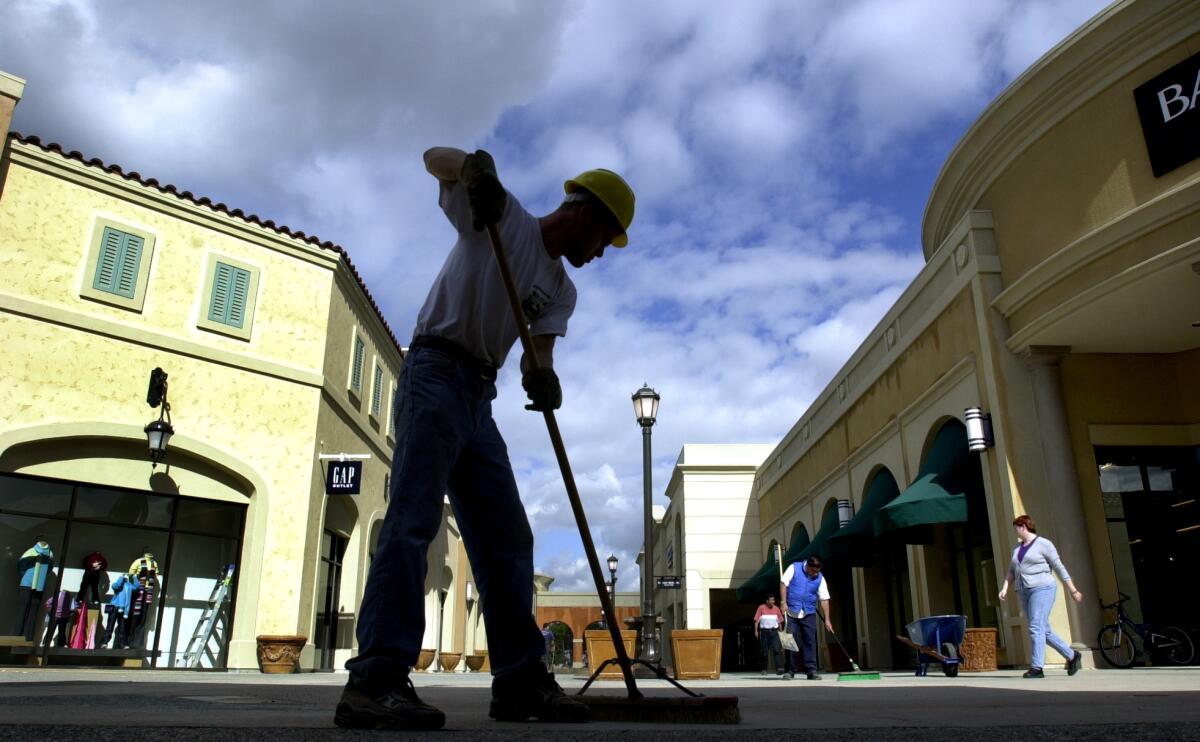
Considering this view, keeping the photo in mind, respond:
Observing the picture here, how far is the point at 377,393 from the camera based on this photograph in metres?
19.0

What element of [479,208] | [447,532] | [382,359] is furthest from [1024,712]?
[447,532]

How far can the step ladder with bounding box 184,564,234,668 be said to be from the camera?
13.1 metres

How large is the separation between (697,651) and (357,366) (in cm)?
899

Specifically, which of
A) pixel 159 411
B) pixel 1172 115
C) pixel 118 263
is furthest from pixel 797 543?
pixel 118 263

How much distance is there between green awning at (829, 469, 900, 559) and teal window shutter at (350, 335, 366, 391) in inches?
361

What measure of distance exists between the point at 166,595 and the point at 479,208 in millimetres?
12637

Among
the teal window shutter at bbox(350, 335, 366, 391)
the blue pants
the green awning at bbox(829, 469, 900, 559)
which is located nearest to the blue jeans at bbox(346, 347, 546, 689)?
the blue pants

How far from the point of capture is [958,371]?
12.6 meters

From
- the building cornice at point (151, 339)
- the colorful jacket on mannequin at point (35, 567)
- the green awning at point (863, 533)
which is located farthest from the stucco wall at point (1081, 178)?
the colorful jacket on mannequin at point (35, 567)

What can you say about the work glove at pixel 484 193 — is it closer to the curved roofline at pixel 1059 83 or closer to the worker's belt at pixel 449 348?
the worker's belt at pixel 449 348

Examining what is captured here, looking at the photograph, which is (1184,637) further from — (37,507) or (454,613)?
(454,613)

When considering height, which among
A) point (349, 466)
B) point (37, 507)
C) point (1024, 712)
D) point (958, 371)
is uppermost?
point (958, 371)

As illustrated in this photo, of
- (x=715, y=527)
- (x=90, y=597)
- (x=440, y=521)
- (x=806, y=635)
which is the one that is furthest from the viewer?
(x=715, y=527)

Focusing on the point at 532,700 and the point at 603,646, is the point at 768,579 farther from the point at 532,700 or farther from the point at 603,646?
the point at 532,700
